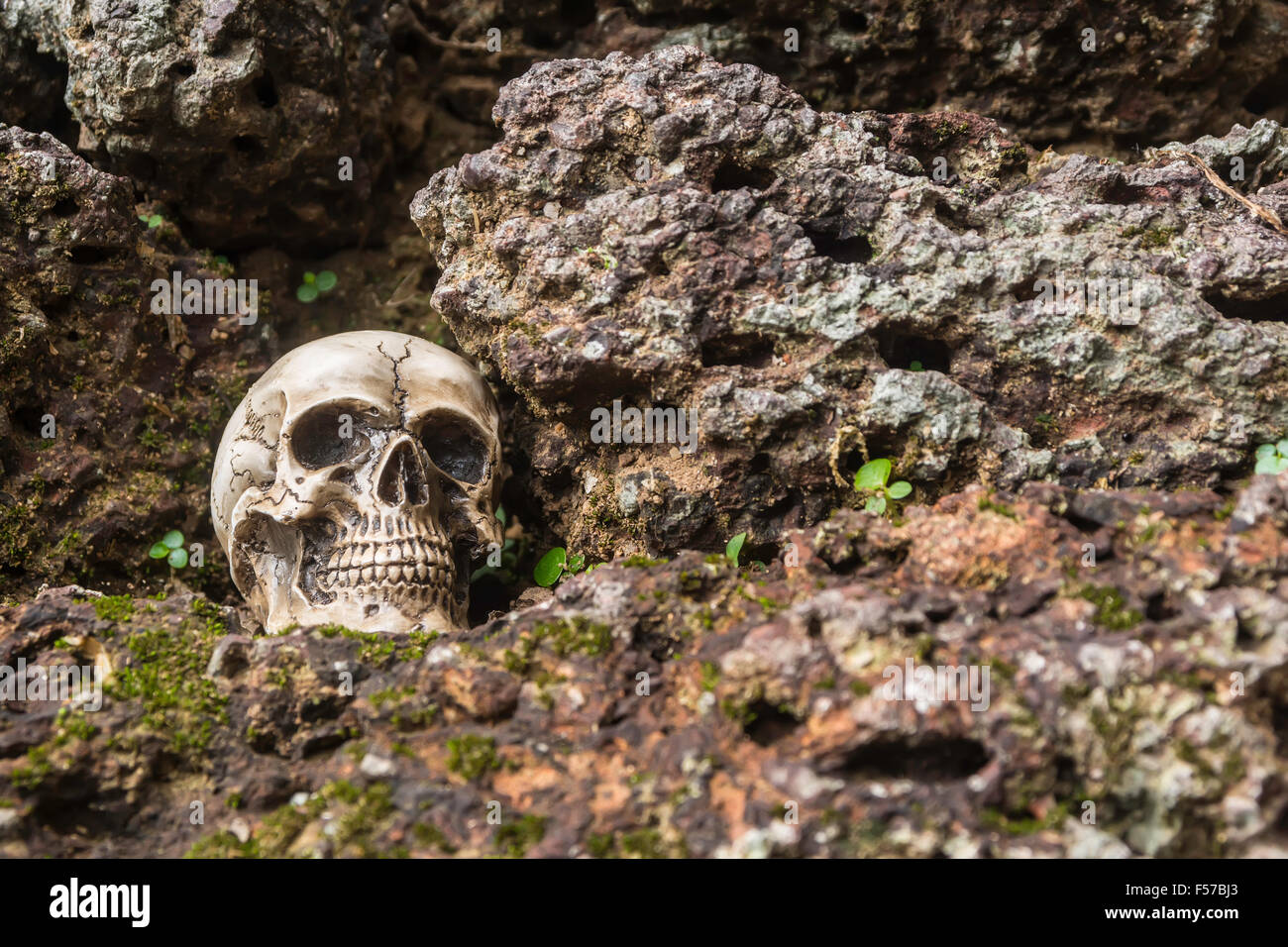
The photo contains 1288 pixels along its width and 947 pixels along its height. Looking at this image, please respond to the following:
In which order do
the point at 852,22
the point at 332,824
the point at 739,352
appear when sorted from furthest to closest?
1. the point at 852,22
2. the point at 739,352
3. the point at 332,824

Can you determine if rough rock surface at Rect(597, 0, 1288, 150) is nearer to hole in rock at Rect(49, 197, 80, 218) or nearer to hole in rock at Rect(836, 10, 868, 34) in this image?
hole in rock at Rect(836, 10, 868, 34)

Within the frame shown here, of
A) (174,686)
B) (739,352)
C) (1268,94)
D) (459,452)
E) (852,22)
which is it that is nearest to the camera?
(174,686)

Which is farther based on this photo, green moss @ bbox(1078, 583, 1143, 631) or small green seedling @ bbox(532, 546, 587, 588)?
small green seedling @ bbox(532, 546, 587, 588)

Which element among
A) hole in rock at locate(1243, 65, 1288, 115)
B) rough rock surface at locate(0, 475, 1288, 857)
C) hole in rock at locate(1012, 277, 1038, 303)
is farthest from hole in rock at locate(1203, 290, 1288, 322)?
hole in rock at locate(1243, 65, 1288, 115)

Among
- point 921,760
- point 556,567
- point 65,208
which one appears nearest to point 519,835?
point 921,760

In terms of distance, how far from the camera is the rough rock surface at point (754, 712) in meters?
2.59

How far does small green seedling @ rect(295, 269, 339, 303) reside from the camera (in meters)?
5.30

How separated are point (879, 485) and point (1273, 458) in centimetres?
130

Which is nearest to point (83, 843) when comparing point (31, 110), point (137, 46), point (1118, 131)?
point (137, 46)

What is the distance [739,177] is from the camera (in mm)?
4086

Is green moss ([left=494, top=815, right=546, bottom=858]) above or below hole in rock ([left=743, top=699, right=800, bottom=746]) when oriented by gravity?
below

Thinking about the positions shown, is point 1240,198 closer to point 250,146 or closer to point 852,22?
point 852,22

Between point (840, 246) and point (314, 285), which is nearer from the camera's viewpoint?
point (840, 246)

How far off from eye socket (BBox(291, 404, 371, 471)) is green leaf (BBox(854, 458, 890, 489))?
1802 millimetres
